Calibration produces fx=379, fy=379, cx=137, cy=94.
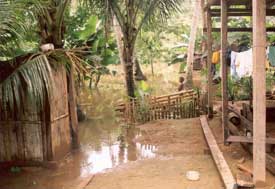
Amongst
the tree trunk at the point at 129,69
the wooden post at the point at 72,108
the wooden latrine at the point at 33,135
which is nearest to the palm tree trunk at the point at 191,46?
the tree trunk at the point at 129,69

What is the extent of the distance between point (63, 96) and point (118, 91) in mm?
11145

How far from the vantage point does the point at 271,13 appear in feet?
27.8

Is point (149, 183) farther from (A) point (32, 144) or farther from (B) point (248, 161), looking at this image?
(A) point (32, 144)

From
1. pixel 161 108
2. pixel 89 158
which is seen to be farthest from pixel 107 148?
pixel 161 108

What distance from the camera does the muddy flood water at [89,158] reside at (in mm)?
6592

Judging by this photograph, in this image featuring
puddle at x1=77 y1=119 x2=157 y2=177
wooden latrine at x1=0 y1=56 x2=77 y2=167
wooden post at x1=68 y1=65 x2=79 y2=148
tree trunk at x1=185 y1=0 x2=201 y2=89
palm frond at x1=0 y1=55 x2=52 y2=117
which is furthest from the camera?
tree trunk at x1=185 y1=0 x2=201 y2=89

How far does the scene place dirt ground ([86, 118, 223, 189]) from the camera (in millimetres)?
5902

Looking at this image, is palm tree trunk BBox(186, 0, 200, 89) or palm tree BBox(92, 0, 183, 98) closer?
palm tree BBox(92, 0, 183, 98)

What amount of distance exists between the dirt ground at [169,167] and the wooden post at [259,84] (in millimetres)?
788

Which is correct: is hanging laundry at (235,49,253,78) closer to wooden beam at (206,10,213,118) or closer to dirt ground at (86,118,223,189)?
dirt ground at (86,118,223,189)

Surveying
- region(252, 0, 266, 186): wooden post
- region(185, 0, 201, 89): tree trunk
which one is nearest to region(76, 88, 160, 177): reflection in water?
region(252, 0, 266, 186): wooden post

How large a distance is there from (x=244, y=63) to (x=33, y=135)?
410 centimetres

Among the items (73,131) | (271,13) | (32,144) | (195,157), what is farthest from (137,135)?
(271,13)

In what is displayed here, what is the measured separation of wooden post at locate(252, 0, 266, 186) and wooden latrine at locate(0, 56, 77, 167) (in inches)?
145
